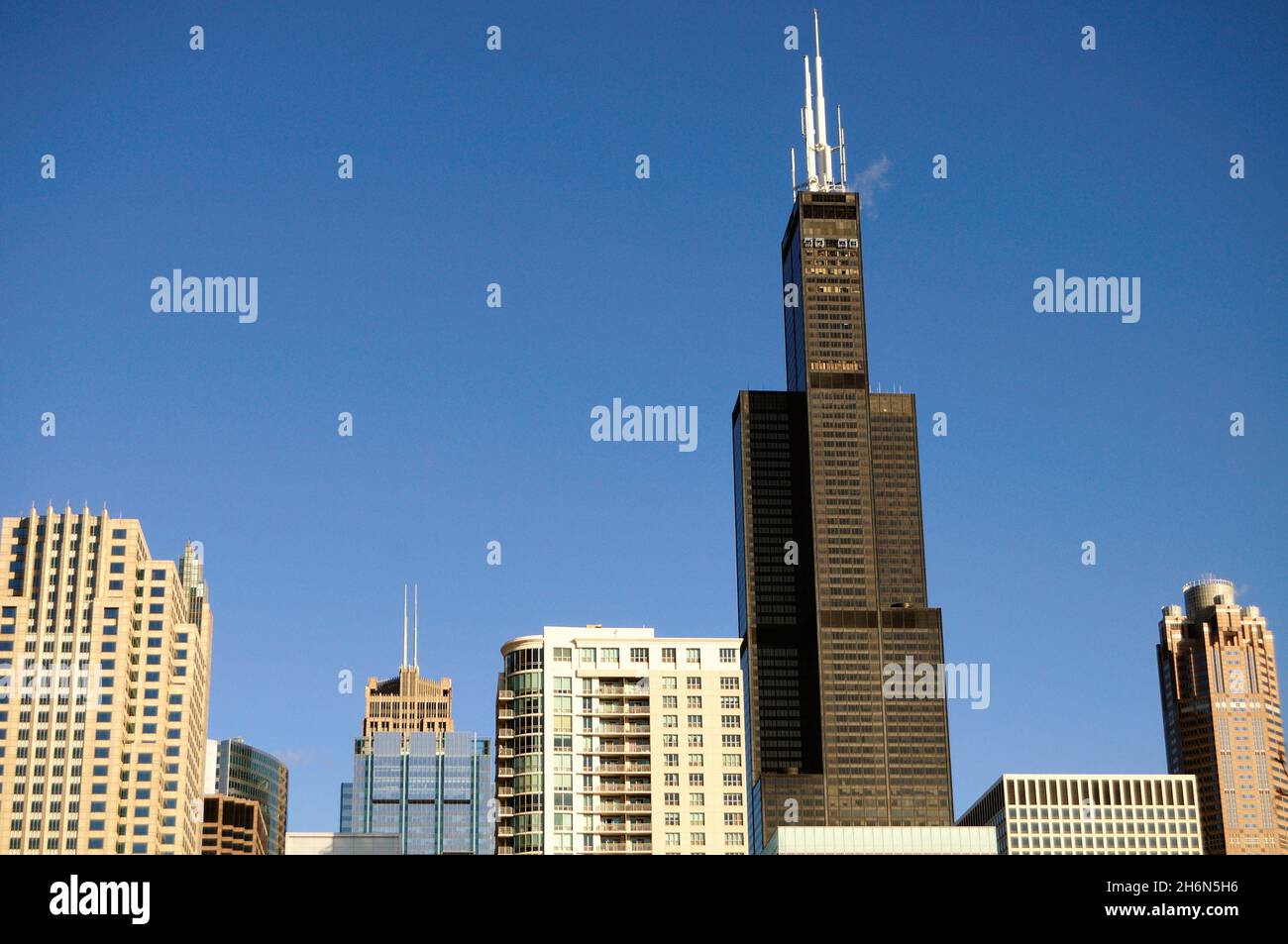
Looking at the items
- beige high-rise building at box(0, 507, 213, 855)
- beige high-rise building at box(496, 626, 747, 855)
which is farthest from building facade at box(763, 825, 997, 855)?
beige high-rise building at box(0, 507, 213, 855)

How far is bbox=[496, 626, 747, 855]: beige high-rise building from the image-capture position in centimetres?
12694

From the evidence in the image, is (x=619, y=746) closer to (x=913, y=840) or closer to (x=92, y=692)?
(x=913, y=840)

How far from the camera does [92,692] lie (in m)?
178

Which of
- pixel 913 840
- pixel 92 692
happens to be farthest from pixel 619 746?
pixel 92 692

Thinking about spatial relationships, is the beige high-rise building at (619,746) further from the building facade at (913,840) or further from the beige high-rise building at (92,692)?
the beige high-rise building at (92,692)

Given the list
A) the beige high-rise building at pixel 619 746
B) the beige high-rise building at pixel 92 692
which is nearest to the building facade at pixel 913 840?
the beige high-rise building at pixel 619 746

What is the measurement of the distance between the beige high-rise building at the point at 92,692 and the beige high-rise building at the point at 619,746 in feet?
197

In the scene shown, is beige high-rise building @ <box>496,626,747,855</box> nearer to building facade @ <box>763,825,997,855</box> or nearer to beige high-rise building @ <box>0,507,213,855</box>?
building facade @ <box>763,825,997,855</box>

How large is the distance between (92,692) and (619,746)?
73.9 metres

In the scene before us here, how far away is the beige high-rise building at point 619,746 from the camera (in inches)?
4998

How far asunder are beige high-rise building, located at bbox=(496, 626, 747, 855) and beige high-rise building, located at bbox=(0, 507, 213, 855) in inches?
2362

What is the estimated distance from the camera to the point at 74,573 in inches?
7244
